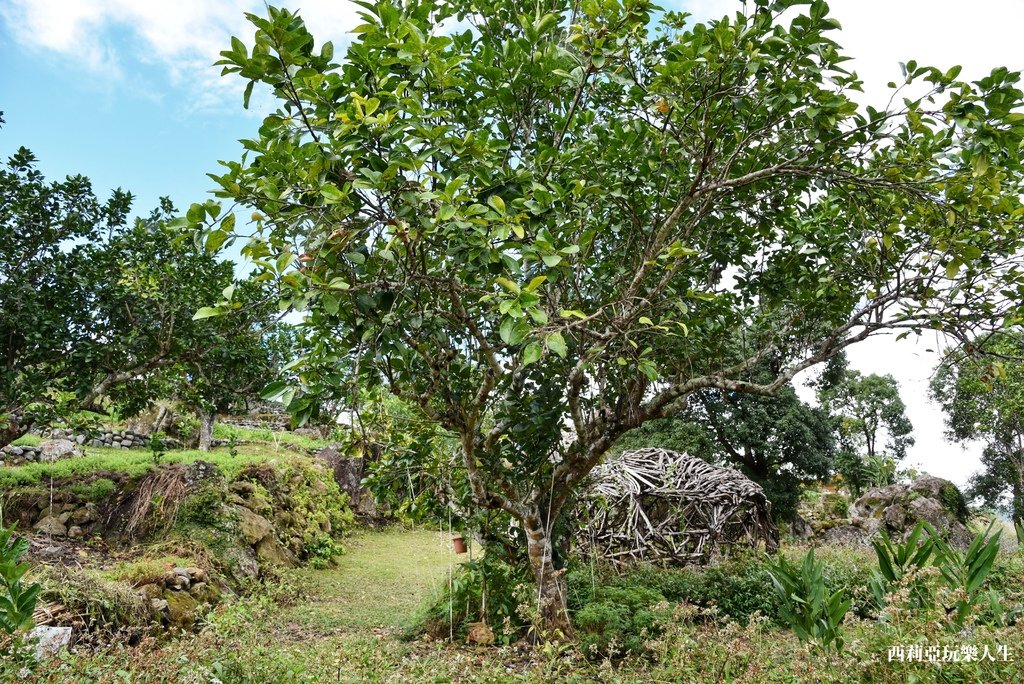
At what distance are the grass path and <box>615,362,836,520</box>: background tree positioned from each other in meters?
6.83

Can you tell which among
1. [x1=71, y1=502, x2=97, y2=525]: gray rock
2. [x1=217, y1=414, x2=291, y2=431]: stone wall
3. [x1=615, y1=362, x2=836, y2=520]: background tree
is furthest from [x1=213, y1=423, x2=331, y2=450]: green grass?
[x1=615, y1=362, x2=836, y2=520]: background tree

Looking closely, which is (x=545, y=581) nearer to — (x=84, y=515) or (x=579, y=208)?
(x=579, y=208)

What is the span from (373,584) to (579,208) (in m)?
7.14

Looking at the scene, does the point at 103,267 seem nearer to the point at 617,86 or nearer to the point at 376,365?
the point at 376,365

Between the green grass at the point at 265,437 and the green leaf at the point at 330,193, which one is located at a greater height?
the green leaf at the point at 330,193

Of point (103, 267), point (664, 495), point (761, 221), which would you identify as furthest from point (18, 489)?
point (761, 221)

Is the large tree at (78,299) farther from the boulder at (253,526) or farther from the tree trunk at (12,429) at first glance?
the boulder at (253,526)

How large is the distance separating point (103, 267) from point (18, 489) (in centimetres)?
331

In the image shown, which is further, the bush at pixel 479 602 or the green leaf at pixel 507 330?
the bush at pixel 479 602

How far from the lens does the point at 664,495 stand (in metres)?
9.01

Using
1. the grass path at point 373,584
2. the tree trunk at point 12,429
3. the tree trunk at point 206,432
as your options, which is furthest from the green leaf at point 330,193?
the tree trunk at point 206,432

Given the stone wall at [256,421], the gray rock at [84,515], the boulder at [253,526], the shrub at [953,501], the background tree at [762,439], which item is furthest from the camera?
the stone wall at [256,421]

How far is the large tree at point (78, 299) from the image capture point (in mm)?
6684

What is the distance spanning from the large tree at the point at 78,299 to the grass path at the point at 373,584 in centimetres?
337
